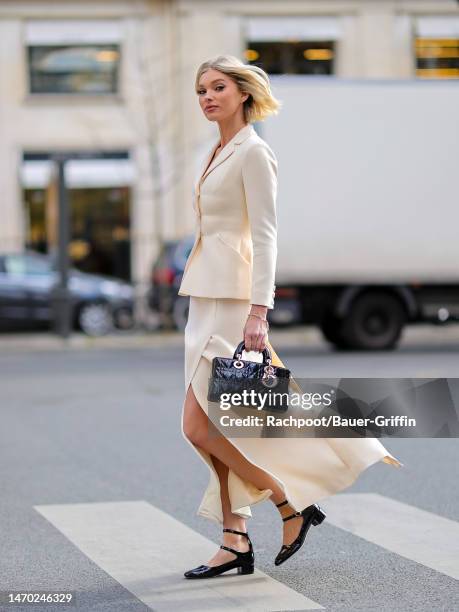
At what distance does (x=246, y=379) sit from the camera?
4.87 metres

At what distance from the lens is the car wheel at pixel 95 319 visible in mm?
22844

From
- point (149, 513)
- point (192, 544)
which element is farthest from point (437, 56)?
point (192, 544)

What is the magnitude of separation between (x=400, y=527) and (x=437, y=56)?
24.6m

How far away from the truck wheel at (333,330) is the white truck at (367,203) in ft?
0.32

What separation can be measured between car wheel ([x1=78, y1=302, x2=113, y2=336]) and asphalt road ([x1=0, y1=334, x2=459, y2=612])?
945 centimetres

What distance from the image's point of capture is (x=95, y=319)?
22.9 m

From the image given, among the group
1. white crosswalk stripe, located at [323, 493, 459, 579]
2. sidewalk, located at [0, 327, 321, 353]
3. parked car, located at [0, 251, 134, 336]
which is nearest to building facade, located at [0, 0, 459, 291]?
parked car, located at [0, 251, 134, 336]

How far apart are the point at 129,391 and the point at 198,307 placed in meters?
8.07

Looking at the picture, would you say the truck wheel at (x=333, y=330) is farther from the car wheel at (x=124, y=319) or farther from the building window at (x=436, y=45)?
the building window at (x=436, y=45)

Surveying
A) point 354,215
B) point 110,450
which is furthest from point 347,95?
point 110,450

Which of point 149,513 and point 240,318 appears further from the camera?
point 149,513

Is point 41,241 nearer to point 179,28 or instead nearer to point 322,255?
point 179,28

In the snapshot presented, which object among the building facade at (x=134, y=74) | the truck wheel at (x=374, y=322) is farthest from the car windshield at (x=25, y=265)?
the truck wheel at (x=374, y=322)

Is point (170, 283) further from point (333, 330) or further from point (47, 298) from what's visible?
point (333, 330)
